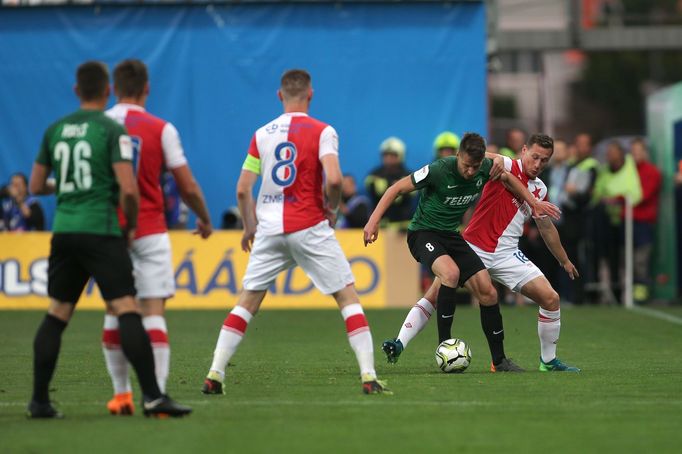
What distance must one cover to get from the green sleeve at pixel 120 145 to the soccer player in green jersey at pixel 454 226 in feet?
10.5

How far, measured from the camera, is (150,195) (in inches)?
313

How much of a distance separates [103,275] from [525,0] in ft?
65.2

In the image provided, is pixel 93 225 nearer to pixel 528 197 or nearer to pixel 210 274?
pixel 528 197

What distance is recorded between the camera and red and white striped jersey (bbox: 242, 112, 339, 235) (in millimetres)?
8875

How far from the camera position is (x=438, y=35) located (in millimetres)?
21250

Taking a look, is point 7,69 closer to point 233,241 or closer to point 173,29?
point 173,29

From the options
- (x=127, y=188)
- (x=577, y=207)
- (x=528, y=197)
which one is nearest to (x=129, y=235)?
(x=127, y=188)

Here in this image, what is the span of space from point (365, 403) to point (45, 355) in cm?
202

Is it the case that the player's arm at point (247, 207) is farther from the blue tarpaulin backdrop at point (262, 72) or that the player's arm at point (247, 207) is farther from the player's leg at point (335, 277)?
the blue tarpaulin backdrop at point (262, 72)

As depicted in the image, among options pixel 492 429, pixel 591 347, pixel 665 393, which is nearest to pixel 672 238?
pixel 591 347

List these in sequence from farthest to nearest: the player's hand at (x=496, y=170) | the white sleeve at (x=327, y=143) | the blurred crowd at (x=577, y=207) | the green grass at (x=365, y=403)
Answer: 1. the blurred crowd at (x=577, y=207)
2. the player's hand at (x=496, y=170)
3. the white sleeve at (x=327, y=143)
4. the green grass at (x=365, y=403)

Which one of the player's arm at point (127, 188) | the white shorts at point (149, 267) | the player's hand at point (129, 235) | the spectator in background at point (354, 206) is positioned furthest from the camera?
the spectator in background at point (354, 206)

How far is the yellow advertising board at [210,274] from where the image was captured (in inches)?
793

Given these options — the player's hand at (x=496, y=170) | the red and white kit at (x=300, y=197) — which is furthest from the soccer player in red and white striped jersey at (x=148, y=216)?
the player's hand at (x=496, y=170)
